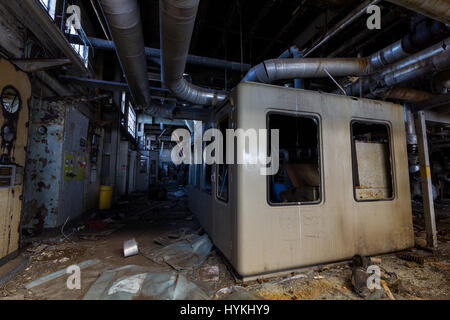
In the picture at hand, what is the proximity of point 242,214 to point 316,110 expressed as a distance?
59.9 inches

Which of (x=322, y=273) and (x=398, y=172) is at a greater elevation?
(x=398, y=172)

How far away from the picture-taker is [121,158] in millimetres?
8125

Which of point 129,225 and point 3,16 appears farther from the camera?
point 129,225

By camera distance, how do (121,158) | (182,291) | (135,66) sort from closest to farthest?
(182,291)
(135,66)
(121,158)

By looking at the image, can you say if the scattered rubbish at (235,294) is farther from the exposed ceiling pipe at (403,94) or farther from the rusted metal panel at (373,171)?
the exposed ceiling pipe at (403,94)

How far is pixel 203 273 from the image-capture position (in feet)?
7.50

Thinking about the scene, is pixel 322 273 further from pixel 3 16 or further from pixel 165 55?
pixel 3 16

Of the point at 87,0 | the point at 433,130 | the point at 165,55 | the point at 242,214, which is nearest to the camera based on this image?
the point at 242,214

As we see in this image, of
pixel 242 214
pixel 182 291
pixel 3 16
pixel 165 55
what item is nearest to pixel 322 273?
pixel 242 214

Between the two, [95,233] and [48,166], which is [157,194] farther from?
[48,166]

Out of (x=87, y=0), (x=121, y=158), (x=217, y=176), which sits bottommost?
(x=217, y=176)

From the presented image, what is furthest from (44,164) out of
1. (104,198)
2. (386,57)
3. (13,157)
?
(386,57)

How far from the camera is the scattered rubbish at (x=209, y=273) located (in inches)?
86.0

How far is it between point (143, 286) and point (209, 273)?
70cm
